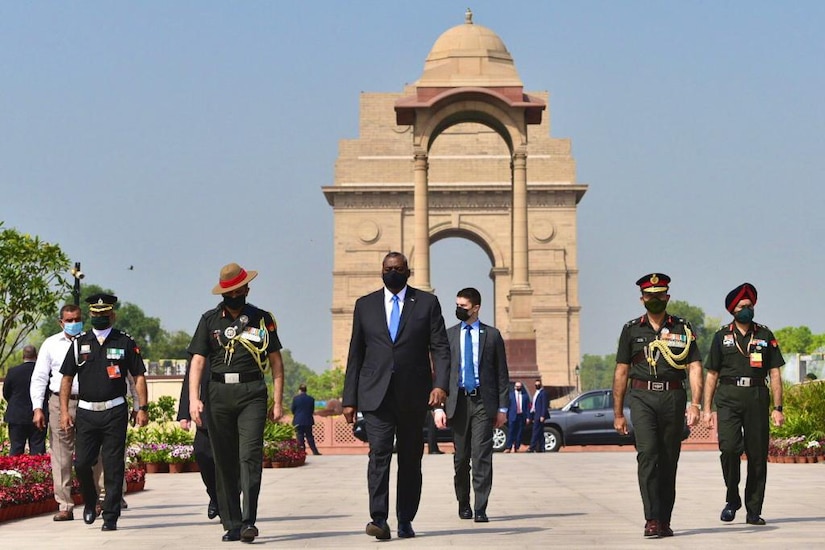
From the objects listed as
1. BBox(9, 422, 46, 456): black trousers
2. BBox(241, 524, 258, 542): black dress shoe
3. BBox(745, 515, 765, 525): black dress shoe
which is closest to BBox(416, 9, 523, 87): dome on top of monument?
BBox(9, 422, 46, 456): black trousers

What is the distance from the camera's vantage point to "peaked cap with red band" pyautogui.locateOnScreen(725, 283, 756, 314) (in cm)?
1430

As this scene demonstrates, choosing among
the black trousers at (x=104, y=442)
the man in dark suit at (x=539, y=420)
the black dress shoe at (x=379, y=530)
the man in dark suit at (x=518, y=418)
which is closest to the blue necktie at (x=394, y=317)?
the black dress shoe at (x=379, y=530)

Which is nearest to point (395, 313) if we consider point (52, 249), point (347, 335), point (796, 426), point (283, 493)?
point (283, 493)

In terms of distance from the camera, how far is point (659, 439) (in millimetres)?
13039

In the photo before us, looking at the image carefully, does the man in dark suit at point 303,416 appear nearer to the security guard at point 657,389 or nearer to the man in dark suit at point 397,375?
the security guard at point 657,389

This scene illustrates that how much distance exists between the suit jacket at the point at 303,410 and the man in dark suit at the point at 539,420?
16.7 ft

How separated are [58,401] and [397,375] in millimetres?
4710

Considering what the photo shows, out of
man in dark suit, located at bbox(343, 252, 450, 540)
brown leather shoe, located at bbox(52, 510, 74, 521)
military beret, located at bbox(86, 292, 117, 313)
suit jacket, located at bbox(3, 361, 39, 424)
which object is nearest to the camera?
man in dark suit, located at bbox(343, 252, 450, 540)

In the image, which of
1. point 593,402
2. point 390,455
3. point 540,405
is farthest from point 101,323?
point 593,402

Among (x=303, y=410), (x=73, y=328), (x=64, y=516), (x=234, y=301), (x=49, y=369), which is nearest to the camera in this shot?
(x=234, y=301)

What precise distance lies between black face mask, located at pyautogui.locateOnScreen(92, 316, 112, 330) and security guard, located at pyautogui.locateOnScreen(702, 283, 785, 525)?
5.35 m

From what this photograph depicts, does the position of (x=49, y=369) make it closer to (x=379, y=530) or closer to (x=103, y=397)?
(x=103, y=397)

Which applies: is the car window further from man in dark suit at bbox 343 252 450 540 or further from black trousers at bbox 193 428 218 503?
man in dark suit at bbox 343 252 450 540

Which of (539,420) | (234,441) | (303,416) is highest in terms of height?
(303,416)
